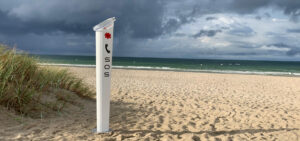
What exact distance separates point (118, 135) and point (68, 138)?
89 cm

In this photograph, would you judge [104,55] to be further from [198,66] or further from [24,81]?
[198,66]

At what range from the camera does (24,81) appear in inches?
242

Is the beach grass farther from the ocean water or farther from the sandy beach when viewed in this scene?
the ocean water

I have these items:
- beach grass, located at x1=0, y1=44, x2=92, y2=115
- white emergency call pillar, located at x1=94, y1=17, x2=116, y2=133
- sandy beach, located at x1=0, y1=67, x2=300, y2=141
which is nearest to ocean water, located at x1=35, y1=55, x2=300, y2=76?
beach grass, located at x1=0, y1=44, x2=92, y2=115

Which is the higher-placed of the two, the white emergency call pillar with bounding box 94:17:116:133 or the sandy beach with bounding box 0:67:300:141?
the white emergency call pillar with bounding box 94:17:116:133

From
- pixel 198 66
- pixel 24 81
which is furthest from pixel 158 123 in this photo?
pixel 198 66

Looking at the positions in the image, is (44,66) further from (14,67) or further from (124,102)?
(124,102)

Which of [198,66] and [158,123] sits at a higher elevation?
[198,66]

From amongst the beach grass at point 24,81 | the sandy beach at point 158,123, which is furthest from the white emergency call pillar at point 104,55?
the beach grass at point 24,81

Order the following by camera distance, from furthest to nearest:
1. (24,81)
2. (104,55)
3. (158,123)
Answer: (24,81), (158,123), (104,55)

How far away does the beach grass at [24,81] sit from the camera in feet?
17.9

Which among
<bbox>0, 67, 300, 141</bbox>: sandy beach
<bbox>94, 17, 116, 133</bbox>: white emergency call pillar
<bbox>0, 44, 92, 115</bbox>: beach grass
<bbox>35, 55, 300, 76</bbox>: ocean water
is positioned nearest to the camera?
<bbox>94, 17, 116, 133</bbox>: white emergency call pillar

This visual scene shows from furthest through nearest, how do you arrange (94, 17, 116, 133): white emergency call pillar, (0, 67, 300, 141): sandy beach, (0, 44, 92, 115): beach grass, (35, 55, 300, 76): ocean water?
1. (35, 55, 300, 76): ocean water
2. (0, 44, 92, 115): beach grass
3. (0, 67, 300, 141): sandy beach
4. (94, 17, 116, 133): white emergency call pillar

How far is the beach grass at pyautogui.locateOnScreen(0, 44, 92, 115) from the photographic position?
545cm
